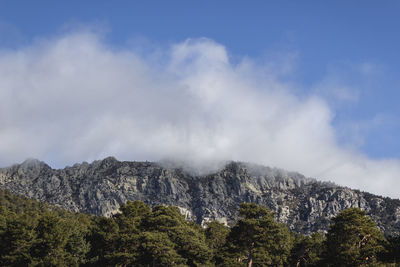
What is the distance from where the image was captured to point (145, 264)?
65875mm

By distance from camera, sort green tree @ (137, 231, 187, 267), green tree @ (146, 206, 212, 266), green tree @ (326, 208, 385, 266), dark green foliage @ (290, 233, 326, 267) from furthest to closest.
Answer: dark green foliage @ (290, 233, 326, 267)
green tree @ (146, 206, 212, 266)
green tree @ (137, 231, 187, 267)
green tree @ (326, 208, 385, 266)

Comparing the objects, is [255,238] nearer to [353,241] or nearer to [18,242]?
[353,241]

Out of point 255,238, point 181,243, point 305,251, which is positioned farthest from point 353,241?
point 181,243

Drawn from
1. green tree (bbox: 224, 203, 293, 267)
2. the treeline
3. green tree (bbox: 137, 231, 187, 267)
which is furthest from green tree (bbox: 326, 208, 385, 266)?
green tree (bbox: 137, 231, 187, 267)

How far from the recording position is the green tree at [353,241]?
55.2 m

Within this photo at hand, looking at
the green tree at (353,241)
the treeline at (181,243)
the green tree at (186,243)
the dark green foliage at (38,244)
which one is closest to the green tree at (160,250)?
the treeline at (181,243)

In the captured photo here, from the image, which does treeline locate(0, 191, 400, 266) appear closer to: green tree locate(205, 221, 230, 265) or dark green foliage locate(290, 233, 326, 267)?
dark green foliage locate(290, 233, 326, 267)

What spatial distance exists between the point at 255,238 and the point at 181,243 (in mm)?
14070

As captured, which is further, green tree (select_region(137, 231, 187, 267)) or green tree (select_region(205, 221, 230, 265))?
green tree (select_region(205, 221, 230, 265))

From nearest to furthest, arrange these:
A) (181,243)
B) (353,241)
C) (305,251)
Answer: (353,241) < (181,243) < (305,251)

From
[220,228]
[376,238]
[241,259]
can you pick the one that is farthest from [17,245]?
[376,238]

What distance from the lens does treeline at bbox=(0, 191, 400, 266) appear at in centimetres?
5825

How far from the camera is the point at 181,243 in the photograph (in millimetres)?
65938

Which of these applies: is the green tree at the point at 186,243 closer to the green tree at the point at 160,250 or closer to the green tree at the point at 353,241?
the green tree at the point at 160,250
